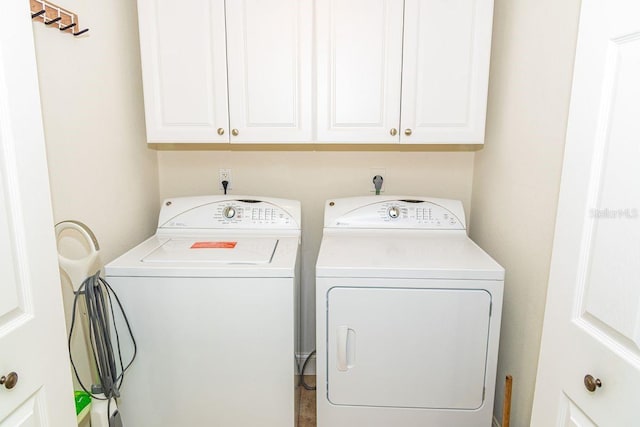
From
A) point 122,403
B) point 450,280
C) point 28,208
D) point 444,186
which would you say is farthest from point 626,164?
point 122,403

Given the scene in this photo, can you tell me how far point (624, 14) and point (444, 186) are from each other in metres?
1.55

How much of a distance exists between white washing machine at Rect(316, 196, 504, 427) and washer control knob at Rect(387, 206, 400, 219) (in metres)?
0.36

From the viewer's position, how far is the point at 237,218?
194 cm

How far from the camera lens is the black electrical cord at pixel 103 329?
1330 mm

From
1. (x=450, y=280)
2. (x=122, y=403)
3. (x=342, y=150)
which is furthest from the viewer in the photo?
(x=342, y=150)

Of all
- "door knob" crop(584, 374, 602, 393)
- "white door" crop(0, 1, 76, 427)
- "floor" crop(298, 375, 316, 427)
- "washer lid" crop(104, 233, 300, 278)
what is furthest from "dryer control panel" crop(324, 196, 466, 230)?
"white door" crop(0, 1, 76, 427)

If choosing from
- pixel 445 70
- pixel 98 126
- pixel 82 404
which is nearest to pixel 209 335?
pixel 82 404

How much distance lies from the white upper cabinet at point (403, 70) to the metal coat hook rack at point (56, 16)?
38.8 inches

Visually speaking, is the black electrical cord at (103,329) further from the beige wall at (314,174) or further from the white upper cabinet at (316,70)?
the beige wall at (314,174)

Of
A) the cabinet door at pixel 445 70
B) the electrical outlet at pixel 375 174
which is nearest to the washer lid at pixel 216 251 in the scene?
the electrical outlet at pixel 375 174

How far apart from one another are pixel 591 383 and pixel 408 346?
2.56 ft

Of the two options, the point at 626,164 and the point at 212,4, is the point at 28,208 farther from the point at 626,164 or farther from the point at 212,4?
the point at 212,4

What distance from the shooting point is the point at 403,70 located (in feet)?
5.66

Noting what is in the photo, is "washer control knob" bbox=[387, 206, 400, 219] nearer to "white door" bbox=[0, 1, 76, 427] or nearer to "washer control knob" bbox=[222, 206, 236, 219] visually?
"washer control knob" bbox=[222, 206, 236, 219]
